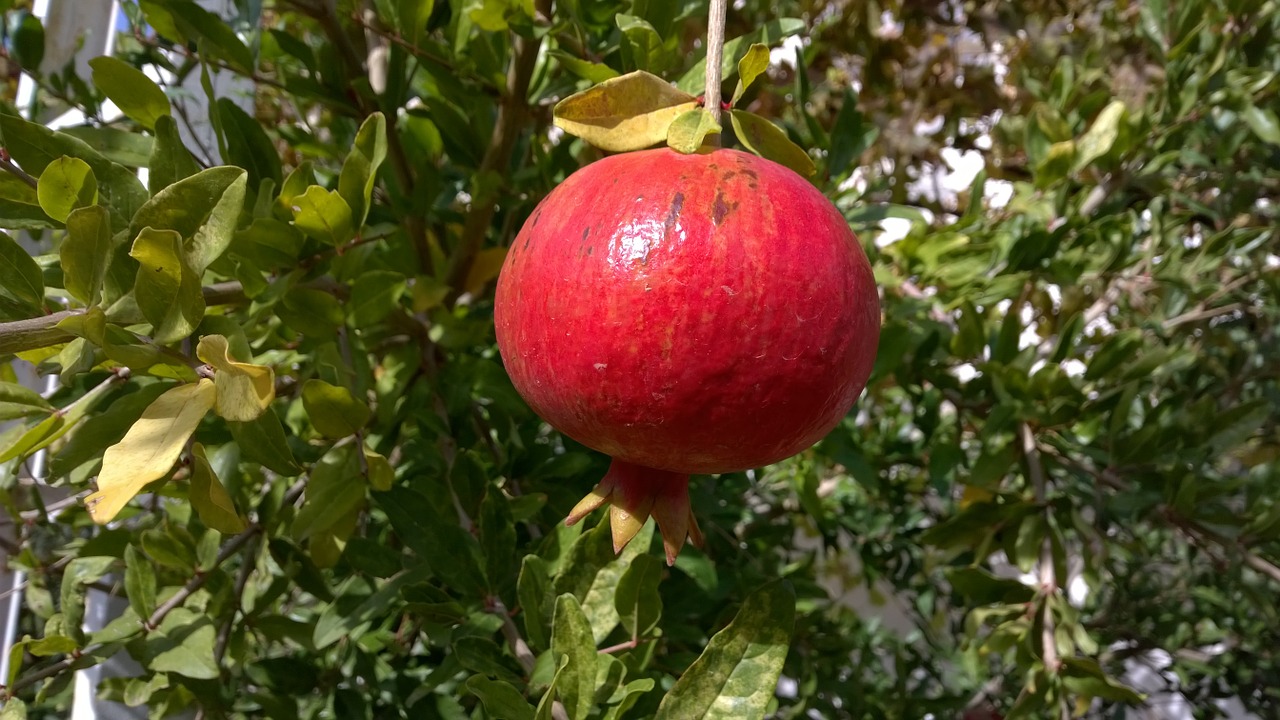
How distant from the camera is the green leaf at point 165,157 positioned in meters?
0.58

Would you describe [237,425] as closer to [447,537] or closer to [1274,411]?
[447,537]

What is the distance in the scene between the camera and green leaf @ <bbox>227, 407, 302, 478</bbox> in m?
0.58

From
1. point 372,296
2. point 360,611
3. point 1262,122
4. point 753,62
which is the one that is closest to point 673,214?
point 753,62

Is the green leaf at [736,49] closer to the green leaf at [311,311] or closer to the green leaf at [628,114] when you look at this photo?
the green leaf at [628,114]

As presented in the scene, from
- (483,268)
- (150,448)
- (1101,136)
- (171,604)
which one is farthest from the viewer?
(1101,136)

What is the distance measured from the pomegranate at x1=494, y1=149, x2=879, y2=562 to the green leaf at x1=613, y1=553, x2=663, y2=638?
0.49 ft

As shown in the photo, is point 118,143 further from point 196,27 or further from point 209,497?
point 209,497

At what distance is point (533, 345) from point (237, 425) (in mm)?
244

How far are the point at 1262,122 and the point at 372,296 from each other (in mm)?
1225

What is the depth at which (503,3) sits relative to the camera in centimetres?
75

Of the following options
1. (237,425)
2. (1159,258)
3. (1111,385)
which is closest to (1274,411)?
(1159,258)

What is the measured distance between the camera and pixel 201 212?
19.6 inches

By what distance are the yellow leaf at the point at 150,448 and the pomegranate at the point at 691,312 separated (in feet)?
0.57

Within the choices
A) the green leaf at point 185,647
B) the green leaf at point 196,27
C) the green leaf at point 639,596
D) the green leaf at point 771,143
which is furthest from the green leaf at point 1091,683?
the green leaf at point 196,27
